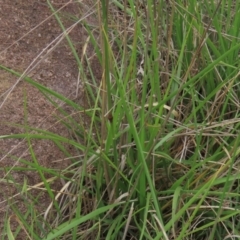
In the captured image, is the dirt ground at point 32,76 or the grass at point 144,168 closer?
the grass at point 144,168

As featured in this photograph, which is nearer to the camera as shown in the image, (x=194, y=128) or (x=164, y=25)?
(x=194, y=128)

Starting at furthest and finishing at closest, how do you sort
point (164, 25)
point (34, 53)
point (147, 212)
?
point (34, 53), point (164, 25), point (147, 212)

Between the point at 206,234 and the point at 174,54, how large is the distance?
48 centimetres

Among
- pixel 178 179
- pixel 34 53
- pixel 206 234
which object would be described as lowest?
pixel 206 234

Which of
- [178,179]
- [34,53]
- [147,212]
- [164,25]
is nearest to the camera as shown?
[147,212]

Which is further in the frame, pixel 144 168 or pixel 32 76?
pixel 32 76

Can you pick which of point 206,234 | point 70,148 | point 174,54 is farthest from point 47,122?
point 206,234

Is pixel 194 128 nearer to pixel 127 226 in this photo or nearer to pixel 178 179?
pixel 178 179

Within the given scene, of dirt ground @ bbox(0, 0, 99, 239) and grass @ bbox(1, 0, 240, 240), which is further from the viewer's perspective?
dirt ground @ bbox(0, 0, 99, 239)

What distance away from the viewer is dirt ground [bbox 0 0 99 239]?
4.25 feet

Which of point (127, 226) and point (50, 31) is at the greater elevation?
point (50, 31)

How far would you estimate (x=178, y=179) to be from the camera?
1.18 meters

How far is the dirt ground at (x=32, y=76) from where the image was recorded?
130 cm

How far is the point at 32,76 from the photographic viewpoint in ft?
4.94
